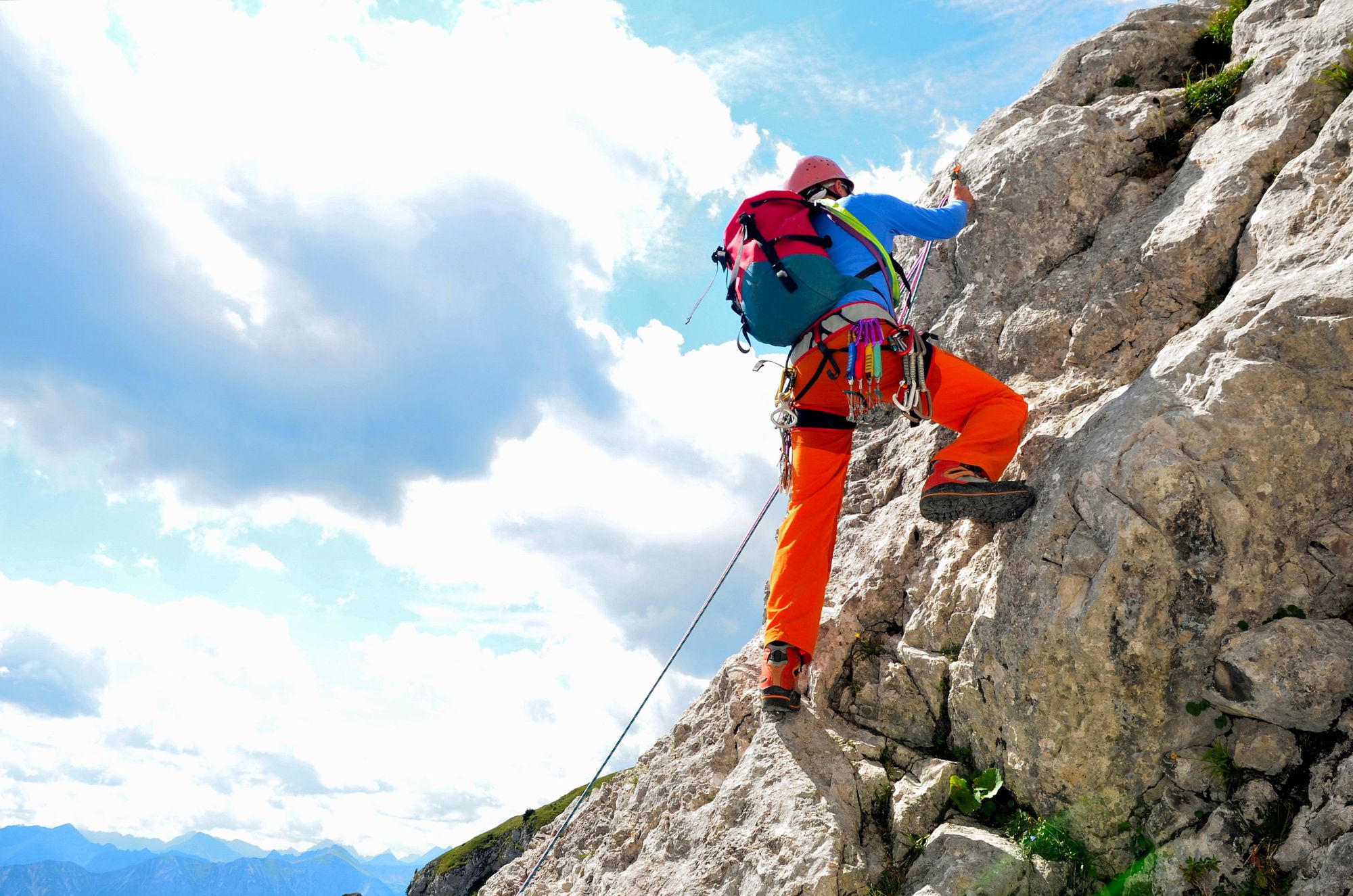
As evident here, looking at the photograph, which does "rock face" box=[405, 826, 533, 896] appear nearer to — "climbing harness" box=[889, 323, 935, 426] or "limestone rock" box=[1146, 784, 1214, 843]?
"climbing harness" box=[889, 323, 935, 426]

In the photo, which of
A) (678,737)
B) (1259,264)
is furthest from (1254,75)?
(678,737)

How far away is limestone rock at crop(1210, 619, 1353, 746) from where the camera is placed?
4.94 metres

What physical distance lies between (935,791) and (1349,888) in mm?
2488

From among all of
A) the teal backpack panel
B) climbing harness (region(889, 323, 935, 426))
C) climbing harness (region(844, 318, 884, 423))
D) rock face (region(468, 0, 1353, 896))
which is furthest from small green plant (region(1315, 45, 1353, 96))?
climbing harness (region(844, 318, 884, 423))

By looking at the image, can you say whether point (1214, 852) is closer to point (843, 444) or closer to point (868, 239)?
point (843, 444)

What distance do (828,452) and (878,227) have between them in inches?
87.8

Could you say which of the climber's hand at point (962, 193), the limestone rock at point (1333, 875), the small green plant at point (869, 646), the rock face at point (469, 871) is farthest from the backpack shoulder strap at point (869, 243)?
the rock face at point (469, 871)

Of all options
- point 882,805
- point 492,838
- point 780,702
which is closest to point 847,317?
point 780,702

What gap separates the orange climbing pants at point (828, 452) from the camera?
261 inches

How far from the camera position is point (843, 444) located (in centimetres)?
742

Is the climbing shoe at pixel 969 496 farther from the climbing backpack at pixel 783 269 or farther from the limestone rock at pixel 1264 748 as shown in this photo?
the limestone rock at pixel 1264 748

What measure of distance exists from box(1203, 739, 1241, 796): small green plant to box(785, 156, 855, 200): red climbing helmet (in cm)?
552

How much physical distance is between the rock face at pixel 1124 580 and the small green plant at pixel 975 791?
103mm

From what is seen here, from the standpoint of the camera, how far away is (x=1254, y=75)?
8.30 metres
